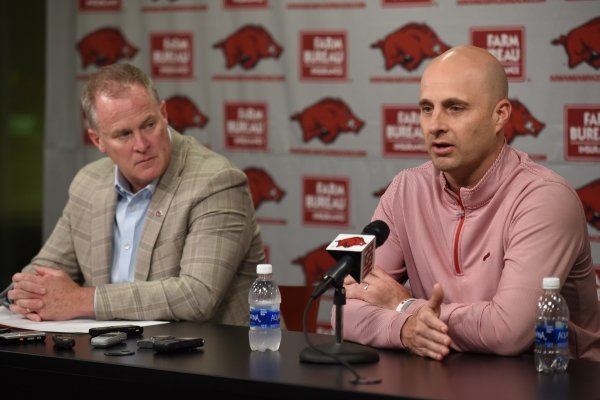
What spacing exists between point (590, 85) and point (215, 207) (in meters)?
1.80

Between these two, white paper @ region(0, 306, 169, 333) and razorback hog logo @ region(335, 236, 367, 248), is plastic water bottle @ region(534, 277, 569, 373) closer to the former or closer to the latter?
razorback hog logo @ region(335, 236, 367, 248)

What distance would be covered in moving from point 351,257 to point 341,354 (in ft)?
0.96

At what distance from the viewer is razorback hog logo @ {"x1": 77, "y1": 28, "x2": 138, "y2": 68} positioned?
5.70 meters

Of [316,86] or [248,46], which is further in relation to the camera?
[248,46]

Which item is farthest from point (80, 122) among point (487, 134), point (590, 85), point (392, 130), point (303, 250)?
point (487, 134)

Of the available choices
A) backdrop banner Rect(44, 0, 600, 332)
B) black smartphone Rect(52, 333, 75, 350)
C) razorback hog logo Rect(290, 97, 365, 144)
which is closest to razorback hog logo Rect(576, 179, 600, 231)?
backdrop banner Rect(44, 0, 600, 332)

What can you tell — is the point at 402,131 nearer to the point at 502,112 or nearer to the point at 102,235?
the point at 102,235

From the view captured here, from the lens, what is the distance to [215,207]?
3619 mm

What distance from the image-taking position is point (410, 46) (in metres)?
4.78

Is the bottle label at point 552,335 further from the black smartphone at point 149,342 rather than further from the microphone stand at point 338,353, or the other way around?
the black smartphone at point 149,342

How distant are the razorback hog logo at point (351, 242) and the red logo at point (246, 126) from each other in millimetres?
2762

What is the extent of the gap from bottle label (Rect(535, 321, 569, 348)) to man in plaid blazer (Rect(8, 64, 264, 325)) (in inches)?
51.1

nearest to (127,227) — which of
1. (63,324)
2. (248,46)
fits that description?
(63,324)

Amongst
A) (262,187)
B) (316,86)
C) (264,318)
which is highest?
(316,86)
